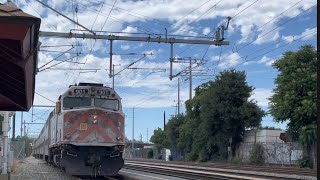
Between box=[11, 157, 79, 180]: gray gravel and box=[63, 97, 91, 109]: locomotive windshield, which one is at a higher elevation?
box=[63, 97, 91, 109]: locomotive windshield

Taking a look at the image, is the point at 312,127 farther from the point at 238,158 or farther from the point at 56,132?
the point at 56,132

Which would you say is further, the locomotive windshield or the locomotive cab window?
the locomotive cab window

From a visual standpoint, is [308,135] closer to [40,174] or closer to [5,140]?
[40,174]

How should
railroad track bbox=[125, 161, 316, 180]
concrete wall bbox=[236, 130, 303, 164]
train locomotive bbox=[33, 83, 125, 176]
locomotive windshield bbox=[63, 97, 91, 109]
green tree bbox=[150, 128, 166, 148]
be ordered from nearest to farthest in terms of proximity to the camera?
train locomotive bbox=[33, 83, 125, 176] → locomotive windshield bbox=[63, 97, 91, 109] → railroad track bbox=[125, 161, 316, 180] → concrete wall bbox=[236, 130, 303, 164] → green tree bbox=[150, 128, 166, 148]

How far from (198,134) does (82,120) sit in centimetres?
3955

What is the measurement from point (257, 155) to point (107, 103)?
30.8 meters

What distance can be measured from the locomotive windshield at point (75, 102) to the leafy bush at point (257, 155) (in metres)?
30.9

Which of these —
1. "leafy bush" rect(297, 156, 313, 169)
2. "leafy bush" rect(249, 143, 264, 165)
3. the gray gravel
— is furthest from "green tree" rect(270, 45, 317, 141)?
the gray gravel

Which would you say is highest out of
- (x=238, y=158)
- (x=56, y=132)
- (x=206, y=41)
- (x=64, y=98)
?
(x=206, y=41)

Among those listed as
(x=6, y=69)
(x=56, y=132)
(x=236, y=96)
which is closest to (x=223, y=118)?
(x=236, y=96)

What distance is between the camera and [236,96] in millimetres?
55000

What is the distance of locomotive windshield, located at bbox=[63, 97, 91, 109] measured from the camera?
21.0 metres

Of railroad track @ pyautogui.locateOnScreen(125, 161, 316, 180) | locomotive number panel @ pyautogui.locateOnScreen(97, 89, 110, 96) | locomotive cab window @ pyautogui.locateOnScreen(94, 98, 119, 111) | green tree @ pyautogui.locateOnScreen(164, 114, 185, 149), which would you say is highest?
locomotive number panel @ pyautogui.locateOnScreen(97, 89, 110, 96)

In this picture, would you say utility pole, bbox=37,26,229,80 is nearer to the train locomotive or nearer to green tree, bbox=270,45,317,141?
the train locomotive
